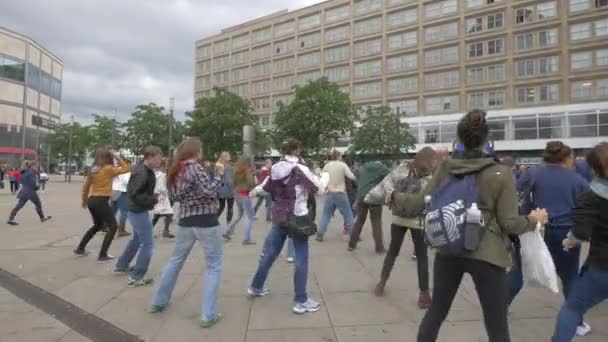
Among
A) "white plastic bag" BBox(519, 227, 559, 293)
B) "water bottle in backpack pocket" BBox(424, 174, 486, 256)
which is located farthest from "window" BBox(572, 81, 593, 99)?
"water bottle in backpack pocket" BBox(424, 174, 486, 256)

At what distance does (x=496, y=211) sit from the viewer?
2.53m

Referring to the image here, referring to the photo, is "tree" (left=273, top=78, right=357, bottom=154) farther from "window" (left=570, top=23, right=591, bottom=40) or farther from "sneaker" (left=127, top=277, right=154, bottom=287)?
"window" (left=570, top=23, right=591, bottom=40)

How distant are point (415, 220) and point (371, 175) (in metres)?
2.31

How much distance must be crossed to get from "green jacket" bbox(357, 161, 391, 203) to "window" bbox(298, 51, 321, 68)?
2423 inches

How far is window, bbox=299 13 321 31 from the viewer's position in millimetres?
67125

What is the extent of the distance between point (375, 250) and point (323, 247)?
3.37ft

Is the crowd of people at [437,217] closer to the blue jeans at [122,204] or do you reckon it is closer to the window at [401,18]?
the blue jeans at [122,204]

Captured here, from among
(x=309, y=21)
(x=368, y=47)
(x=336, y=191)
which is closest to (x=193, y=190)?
(x=336, y=191)

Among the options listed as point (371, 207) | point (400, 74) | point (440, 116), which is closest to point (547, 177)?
point (371, 207)

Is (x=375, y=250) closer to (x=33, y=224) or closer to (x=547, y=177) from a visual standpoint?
(x=547, y=177)

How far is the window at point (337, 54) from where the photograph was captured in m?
63.2

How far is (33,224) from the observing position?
1130cm

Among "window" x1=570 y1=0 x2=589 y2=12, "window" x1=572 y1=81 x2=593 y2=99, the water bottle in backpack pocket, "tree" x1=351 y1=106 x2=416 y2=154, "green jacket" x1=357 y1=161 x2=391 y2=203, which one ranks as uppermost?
"window" x1=570 y1=0 x2=589 y2=12

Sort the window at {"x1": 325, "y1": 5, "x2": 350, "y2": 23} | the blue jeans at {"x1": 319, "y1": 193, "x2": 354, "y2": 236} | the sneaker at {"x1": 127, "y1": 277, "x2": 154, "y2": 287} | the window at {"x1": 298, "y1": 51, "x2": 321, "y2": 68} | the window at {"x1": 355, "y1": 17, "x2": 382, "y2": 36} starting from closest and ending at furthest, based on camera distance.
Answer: the sneaker at {"x1": 127, "y1": 277, "x2": 154, "y2": 287} → the blue jeans at {"x1": 319, "y1": 193, "x2": 354, "y2": 236} → the window at {"x1": 355, "y1": 17, "x2": 382, "y2": 36} → the window at {"x1": 325, "y1": 5, "x2": 350, "y2": 23} → the window at {"x1": 298, "y1": 51, "x2": 321, "y2": 68}
